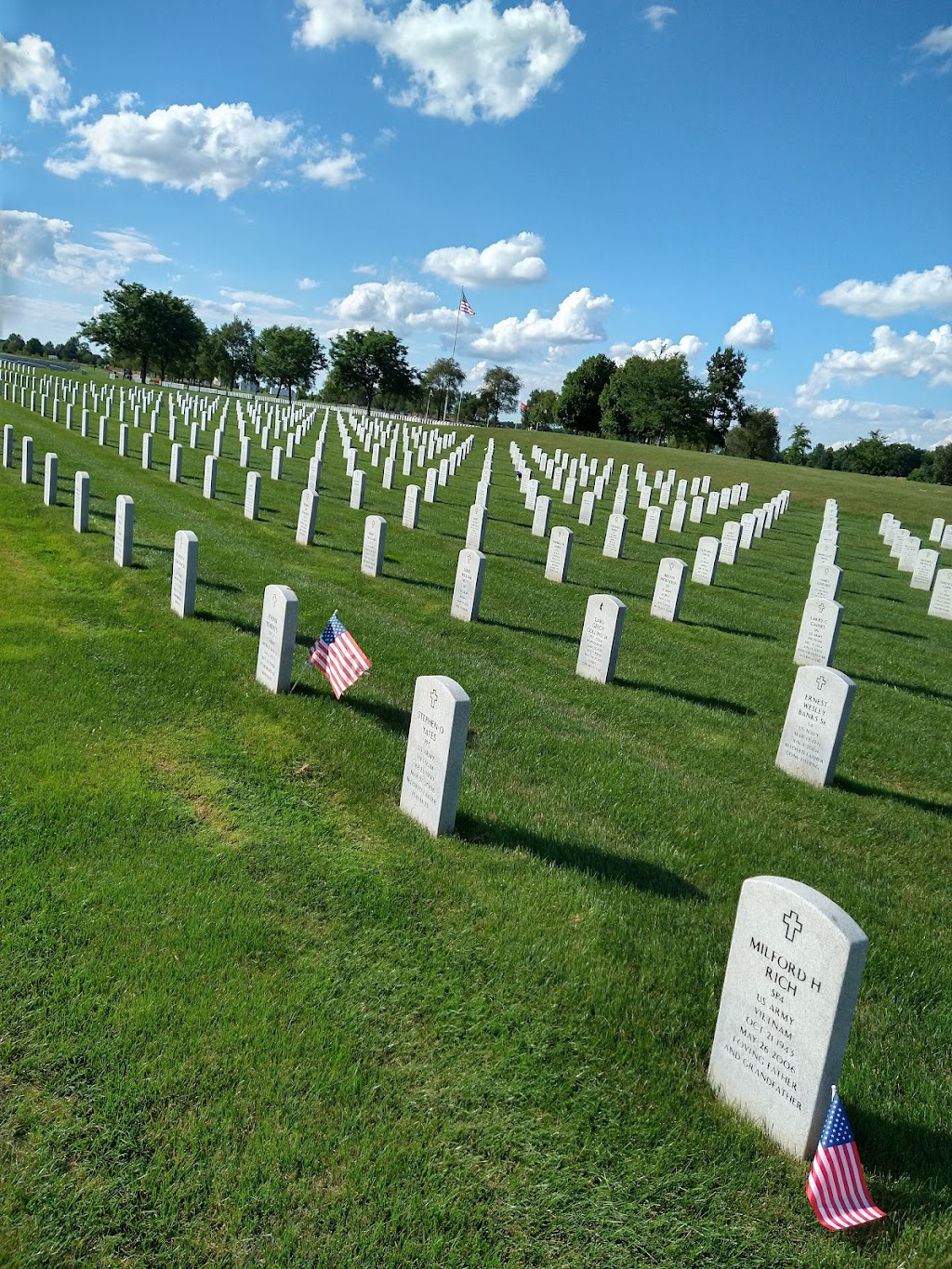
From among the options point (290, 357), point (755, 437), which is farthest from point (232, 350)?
point (755, 437)

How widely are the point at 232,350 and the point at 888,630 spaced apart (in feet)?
346

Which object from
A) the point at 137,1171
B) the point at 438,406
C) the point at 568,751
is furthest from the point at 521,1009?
the point at 438,406

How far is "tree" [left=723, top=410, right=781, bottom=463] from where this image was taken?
350 feet

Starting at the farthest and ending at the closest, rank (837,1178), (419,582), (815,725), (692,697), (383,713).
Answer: (419,582) < (692,697) < (383,713) < (815,725) < (837,1178)

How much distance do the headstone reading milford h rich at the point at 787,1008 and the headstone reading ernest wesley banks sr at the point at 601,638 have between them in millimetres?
5953

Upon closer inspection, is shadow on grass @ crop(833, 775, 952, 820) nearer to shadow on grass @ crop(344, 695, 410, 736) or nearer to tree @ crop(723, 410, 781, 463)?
shadow on grass @ crop(344, 695, 410, 736)

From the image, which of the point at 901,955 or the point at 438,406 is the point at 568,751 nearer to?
the point at 901,955

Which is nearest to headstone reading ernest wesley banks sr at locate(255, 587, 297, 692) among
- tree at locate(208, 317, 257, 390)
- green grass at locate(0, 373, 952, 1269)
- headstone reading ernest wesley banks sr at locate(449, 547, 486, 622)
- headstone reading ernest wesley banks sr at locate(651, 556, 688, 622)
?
green grass at locate(0, 373, 952, 1269)

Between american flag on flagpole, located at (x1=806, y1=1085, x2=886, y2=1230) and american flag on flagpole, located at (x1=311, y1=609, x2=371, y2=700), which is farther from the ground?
american flag on flagpole, located at (x1=311, y1=609, x2=371, y2=700)

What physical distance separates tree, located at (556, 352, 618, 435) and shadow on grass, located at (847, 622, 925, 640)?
285 feet

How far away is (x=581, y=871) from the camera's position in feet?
17.6

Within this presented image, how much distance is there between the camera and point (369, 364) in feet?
283

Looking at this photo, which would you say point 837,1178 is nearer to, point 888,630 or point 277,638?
point 277,638

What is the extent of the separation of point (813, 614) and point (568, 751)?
18.6ft
